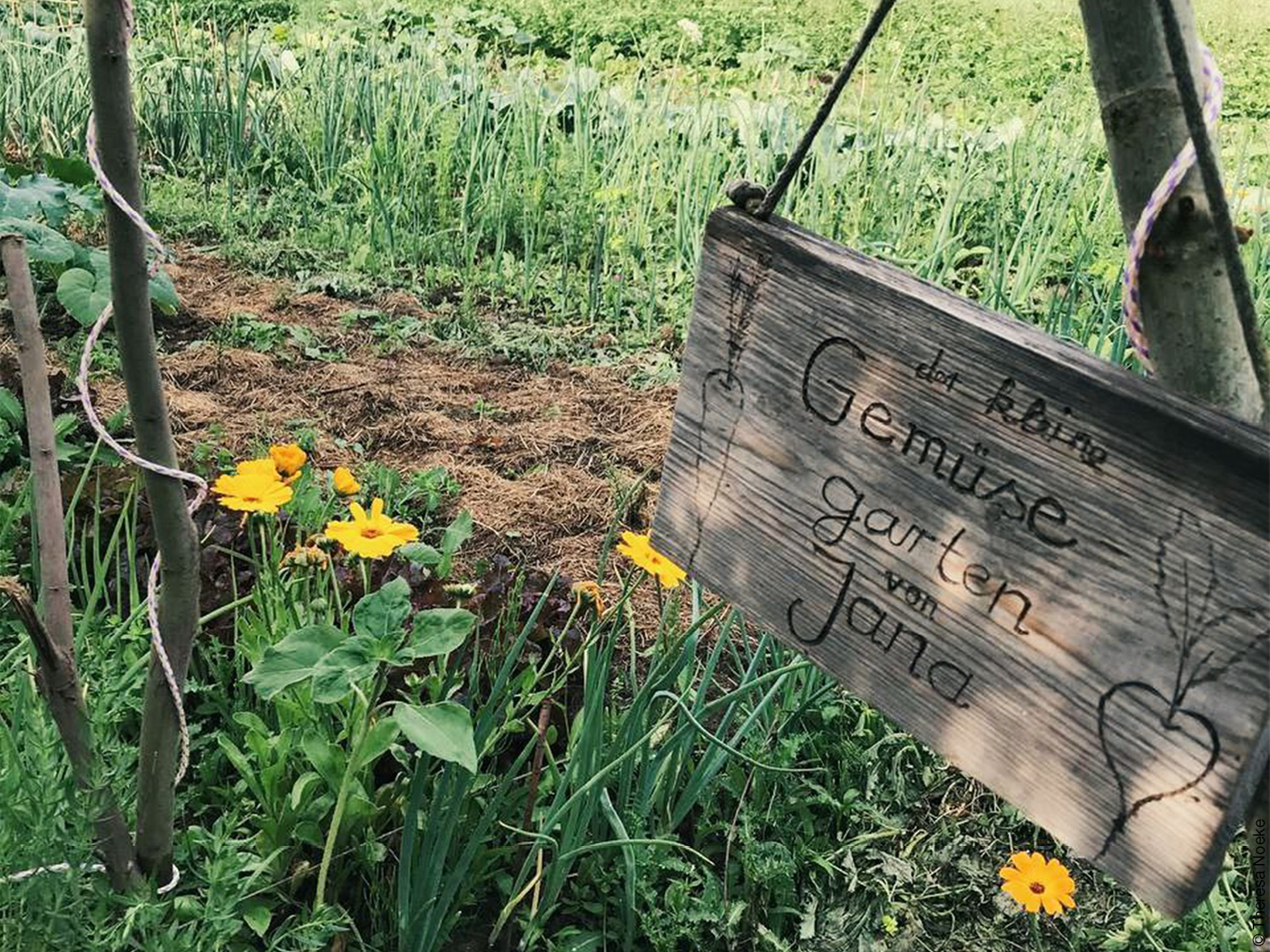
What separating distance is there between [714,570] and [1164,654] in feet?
1.45

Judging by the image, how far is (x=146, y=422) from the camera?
1.16 m

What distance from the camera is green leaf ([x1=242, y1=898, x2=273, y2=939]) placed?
1389mm

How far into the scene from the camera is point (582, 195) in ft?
12.6

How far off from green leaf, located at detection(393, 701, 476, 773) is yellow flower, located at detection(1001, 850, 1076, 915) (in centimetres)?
74

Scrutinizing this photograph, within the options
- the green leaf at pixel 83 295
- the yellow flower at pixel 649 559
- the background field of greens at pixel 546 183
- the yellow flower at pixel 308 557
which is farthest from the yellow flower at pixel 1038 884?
the green leaf at pixel 83 295

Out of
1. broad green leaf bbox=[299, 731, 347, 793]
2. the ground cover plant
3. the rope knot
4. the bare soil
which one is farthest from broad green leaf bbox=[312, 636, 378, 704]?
the bare soil

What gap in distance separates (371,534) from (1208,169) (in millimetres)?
1102

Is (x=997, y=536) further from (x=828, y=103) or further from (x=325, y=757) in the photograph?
(x=325, y=757)

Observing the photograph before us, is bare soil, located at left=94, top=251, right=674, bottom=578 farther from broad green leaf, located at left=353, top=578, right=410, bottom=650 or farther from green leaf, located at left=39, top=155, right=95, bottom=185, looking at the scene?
broad green leaf, located at left=353, top=578, right=410, bottom=650

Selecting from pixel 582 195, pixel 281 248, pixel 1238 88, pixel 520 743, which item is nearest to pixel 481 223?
pixel 582 195

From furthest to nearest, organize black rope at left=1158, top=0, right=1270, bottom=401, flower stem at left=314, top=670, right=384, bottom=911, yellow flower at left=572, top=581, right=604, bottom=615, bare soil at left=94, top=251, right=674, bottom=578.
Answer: bare soil at left=94, top=251, right=674, bottom=578
yellow flower at left=572, top=581, right=604, bottom=615
flower stem at left=314, top=670, right=384, bottom=911
black rope at left=1158, top=0, right=1270, bottom=401

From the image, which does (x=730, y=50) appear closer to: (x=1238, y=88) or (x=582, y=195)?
(x=1238, y=88)

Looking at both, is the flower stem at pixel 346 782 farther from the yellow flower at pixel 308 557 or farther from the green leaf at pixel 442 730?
the yellow flower at pixel 308 557

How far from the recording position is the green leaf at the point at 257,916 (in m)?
1.39
